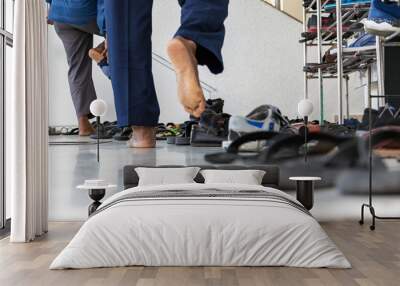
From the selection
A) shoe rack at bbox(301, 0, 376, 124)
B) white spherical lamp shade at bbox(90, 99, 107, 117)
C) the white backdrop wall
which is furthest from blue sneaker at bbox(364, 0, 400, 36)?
white spherical lamp shade at bbox(90, 99, 107, 117)

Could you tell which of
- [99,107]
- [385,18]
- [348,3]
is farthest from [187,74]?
[385,18]

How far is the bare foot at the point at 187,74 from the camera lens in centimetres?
494

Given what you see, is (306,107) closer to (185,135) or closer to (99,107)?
(185,135)

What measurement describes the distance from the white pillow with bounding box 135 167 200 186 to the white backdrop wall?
17.8 inches

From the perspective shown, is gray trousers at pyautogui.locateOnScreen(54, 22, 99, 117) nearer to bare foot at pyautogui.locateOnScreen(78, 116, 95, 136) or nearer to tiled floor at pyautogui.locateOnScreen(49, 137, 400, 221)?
bare foot at pyautogui.locateOnScreen(78, 116, 95, 136)

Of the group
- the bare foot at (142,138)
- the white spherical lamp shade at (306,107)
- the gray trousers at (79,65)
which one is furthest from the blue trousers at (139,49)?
the white spherical lamp shade at (306,107)

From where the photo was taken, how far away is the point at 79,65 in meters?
5.10

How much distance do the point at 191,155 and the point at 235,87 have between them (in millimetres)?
687

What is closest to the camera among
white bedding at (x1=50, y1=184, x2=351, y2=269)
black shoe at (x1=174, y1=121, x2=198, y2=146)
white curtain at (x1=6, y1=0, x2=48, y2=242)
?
white bedding at (x1=50, y1=184, x2=351, y2=269)

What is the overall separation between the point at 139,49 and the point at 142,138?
749mm

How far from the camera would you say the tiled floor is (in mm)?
5074

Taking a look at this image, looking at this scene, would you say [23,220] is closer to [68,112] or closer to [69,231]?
[69,231]

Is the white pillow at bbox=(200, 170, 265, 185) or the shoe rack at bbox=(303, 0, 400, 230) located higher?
the shoe rack at bbox=(303, 0, 400, 230)

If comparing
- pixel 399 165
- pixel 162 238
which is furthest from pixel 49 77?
pixel 399 165
